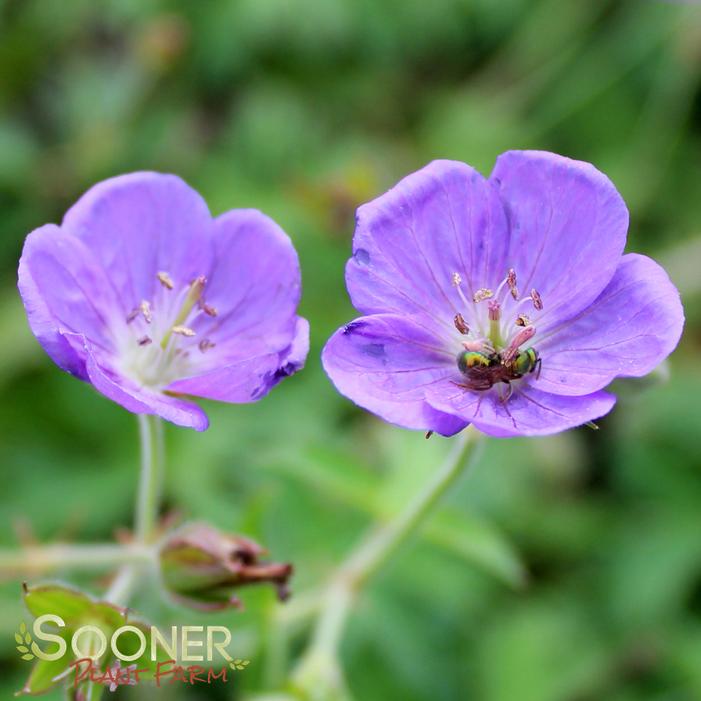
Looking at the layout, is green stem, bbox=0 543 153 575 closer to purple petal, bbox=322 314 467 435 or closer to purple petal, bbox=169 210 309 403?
purple petal, bbox=169 210 309 403

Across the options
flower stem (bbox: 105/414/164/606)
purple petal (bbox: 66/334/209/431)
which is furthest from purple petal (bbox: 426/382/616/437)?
flower stem (bbox: 105/414/164/606)

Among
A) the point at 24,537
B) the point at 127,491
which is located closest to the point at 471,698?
the point at 127,491

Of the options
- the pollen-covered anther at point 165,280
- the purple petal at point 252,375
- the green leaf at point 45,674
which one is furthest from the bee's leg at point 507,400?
the green leaf at point 45,674

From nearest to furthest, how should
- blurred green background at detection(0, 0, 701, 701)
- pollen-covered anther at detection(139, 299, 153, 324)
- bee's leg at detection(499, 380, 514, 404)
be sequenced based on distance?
1. bee's leg at detection(499, 380, 514, 404)
2. pollen-covered anther at detection(139, 299, 153, 324)
3. blurred green background at detection(0, 0, 701, 701)

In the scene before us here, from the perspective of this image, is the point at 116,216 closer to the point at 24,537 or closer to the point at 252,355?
the point at 252,355

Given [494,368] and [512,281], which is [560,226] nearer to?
[512,281]
